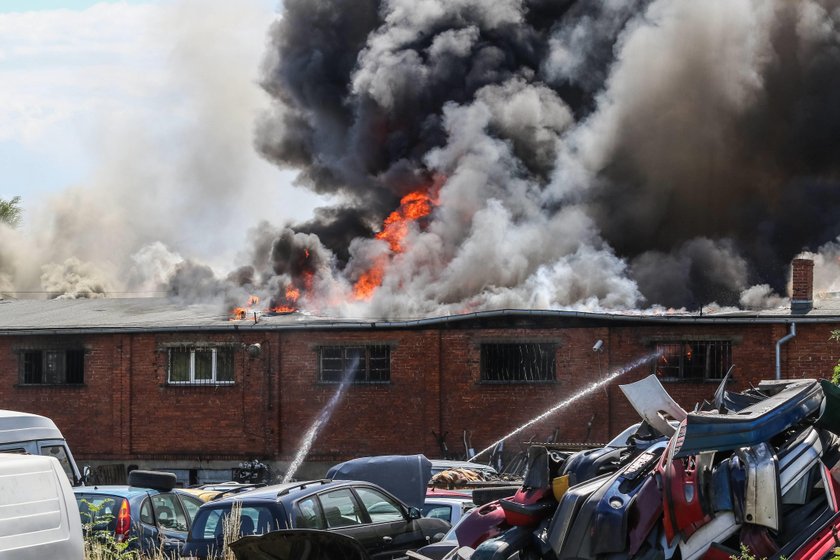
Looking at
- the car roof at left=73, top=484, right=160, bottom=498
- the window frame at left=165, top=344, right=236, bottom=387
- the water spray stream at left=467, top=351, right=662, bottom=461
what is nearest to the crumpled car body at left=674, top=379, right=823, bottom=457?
the car roof at left=73, top=484, right=160, bottom=498

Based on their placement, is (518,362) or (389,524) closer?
(389,524)

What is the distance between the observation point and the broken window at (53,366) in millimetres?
25842

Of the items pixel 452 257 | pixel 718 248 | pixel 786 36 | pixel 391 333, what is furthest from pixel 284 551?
pixel 786 36

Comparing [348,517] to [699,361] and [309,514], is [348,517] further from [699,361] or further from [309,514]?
[699,361]

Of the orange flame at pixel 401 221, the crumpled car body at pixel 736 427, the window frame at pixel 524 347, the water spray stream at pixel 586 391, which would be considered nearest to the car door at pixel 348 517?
the crumpled car body at pixel 736 427

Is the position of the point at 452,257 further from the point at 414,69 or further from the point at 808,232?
the point at 808,232

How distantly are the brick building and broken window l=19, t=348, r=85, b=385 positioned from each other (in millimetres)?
32

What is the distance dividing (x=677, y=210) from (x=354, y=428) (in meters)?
16.2

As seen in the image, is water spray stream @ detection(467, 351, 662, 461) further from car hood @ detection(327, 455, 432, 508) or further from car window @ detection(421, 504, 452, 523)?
car window @ detection(421, 504, 452, 523)

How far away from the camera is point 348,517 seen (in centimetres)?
1125

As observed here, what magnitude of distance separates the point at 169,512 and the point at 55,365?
44.2ft

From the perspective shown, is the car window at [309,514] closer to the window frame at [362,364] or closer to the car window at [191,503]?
the car window at [191,503]

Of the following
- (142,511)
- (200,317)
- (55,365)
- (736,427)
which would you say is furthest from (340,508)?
(55,365)

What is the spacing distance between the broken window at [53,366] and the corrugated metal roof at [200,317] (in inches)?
24.4
